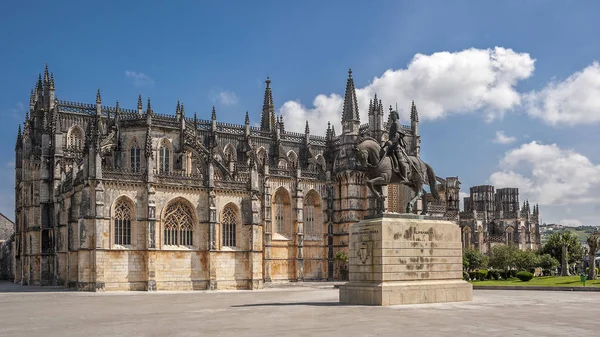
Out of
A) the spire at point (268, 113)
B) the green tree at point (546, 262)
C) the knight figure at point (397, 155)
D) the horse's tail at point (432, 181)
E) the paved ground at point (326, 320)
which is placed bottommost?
the green tree at point (546, 262)

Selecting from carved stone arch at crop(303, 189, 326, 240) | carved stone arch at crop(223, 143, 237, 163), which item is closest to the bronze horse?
carved stone arch at crop(303, 189, 326, 240)

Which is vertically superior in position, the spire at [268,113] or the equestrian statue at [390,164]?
the spire at [268,113]

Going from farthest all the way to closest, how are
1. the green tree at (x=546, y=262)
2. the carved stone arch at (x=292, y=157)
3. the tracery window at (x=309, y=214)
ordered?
the carved stone arch at (x=292, y=157) → the green tree at (x=546, y=262) → the tracery window at (x=309, y=214)

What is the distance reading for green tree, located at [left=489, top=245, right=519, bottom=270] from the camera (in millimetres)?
71500

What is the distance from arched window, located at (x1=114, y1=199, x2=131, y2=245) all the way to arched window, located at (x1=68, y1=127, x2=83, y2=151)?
1829 cm

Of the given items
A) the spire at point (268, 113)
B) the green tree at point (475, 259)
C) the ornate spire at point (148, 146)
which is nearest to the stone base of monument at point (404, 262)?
the ornate spire at point (148, 146)

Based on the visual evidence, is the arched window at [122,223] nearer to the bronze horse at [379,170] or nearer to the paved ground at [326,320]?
the paved ground at [326,320]

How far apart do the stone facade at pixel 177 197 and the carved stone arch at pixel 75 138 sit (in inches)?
3.9

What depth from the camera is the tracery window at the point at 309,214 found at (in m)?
72.1

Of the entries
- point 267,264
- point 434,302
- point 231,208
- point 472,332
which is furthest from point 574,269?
point 472,332

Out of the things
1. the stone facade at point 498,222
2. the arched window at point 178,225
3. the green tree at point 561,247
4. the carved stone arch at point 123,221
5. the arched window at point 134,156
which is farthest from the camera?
the stone facade at point 498,222

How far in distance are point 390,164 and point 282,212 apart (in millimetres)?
40997

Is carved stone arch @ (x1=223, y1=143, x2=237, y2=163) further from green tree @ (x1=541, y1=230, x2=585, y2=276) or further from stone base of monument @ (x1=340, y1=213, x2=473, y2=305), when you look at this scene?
stone base of monument @ (x1=340, y1=213, x2=473, y2=305)

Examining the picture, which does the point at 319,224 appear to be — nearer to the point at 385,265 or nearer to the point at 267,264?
the point at 267,264
